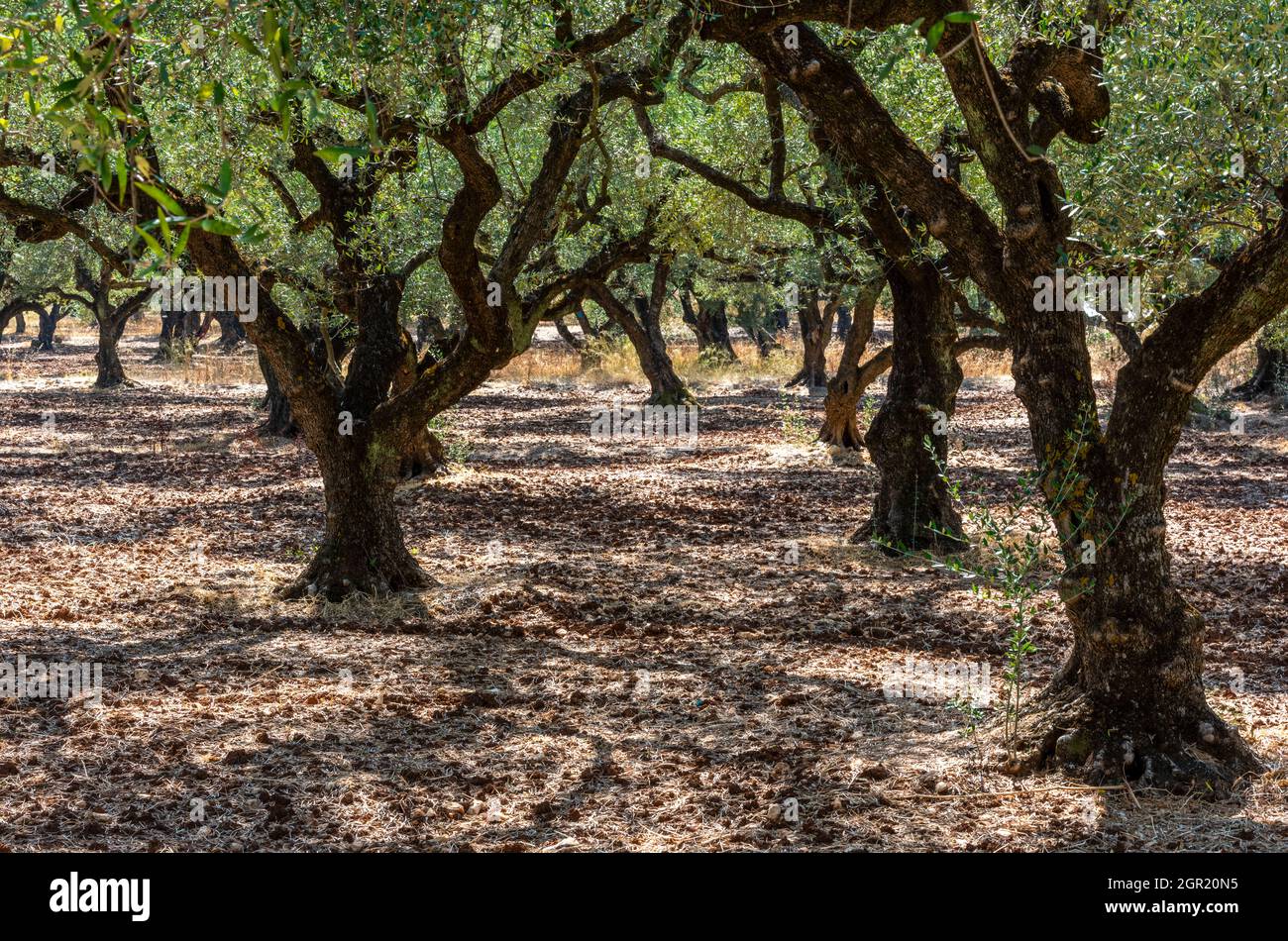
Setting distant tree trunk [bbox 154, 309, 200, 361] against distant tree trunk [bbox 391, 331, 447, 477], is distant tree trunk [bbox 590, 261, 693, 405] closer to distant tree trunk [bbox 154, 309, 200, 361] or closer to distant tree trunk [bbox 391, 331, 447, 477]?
distant tree trunk [bbox 391, 331, 447, 477]

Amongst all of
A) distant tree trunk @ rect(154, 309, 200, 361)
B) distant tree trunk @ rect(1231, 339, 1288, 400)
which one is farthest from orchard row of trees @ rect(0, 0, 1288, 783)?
distant tree trunk @ rect(154, 309, 200, 361)

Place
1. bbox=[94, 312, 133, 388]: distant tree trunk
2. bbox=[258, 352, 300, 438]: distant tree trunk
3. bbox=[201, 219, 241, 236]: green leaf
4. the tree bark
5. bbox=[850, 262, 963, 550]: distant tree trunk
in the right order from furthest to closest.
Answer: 1. bbox=[94, 312, 133, 388]: distant tree trunk
2. bbox=[258, 352, 300, 438]: distant tree trunk
3. bbox=[850, 262, 963, 550]: distant tree trunk
4. the tree bark
5. bbox=[201, 219, 241, 236]: green leaf

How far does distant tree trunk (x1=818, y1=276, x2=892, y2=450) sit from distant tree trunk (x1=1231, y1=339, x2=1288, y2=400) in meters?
11.4

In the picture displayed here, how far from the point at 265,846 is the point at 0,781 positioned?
1649mm

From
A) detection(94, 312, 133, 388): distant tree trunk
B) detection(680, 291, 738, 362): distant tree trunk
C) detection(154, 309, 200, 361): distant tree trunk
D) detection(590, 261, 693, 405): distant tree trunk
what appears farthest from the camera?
detection(154, 309, 200, 361): distant tree trunk

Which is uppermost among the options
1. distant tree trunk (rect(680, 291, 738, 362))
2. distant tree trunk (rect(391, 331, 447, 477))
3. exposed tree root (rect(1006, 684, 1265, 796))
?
distant tree trunk (rect(680, 291, 738, 362))

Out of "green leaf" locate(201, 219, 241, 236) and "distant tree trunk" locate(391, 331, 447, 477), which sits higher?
"green leaf" locate(201, 219, 241, 236)

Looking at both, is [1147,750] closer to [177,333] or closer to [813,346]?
[813,346]

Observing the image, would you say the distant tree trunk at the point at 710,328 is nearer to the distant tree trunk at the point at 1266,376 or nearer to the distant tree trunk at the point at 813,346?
the distant tree trunk at the point at 813,346

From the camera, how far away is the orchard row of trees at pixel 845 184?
570 cm

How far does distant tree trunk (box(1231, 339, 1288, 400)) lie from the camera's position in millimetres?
26844

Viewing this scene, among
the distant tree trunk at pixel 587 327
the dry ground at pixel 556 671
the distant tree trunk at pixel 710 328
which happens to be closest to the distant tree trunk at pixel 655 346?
the distant tree trunk at pixel 710 328

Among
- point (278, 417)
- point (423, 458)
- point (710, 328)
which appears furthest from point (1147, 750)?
point (710, 328)

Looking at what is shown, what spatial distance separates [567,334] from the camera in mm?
39000
